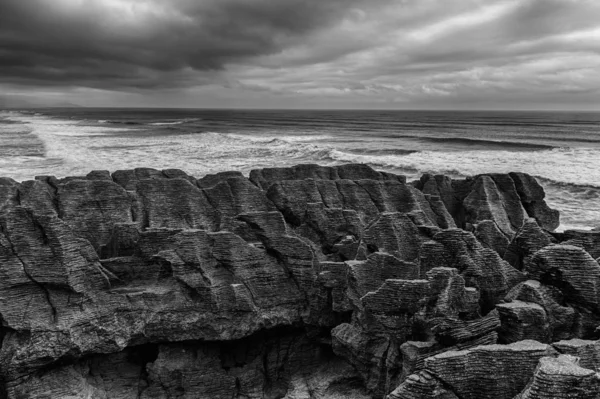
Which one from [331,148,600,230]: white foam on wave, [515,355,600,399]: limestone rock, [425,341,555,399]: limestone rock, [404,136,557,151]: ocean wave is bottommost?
[331,148,600,230]: white foam on wave

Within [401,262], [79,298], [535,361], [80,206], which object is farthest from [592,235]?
[80,206]

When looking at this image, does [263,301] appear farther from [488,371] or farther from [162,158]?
[162,158]

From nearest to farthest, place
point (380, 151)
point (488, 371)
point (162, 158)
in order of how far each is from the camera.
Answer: point (488, 371) < point (162, 158) < point (380, 151)

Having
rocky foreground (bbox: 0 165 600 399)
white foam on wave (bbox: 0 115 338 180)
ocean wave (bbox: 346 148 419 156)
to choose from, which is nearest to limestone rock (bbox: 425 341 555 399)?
rocky foreground (bbox: 0 165 600 399)

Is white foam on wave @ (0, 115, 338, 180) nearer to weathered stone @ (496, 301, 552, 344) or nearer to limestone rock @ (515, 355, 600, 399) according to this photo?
weathered stone @ (496, 301, 552, 344)

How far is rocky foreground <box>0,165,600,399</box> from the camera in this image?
38.7ft

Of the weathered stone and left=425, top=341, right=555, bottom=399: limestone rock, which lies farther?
the weathered stone

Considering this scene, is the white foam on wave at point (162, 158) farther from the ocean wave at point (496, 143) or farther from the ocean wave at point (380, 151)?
the ocean wave at point (496, 143)

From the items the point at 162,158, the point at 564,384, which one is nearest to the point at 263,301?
the point at 564,384

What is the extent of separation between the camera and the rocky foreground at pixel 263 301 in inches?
464

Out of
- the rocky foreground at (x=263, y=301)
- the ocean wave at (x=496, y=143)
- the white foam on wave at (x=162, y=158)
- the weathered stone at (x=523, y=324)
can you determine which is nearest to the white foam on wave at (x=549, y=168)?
the ocean wave at (x=496, y=143)

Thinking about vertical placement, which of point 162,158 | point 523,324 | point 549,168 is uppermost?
point 523,324

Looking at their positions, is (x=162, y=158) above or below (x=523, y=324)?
below

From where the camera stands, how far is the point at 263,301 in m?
14.8
